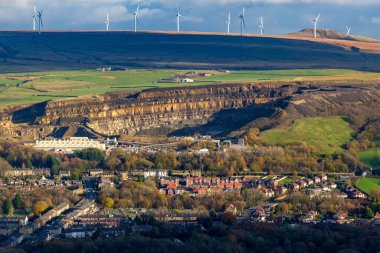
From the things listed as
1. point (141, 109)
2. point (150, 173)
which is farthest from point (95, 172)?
point (141, 109)

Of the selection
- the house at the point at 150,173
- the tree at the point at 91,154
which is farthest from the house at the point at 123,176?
the tree at the point at 91,154

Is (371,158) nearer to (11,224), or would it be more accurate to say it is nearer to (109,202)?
(109,202)

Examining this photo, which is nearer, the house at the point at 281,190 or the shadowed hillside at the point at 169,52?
the house at the point at 281,190

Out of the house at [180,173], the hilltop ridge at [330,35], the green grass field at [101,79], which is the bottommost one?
the house at [180,173]

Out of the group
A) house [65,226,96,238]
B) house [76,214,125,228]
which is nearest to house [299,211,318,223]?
house [76,214,125,228]

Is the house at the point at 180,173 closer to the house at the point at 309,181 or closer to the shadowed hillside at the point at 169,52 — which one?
the house at the point at 309,181
